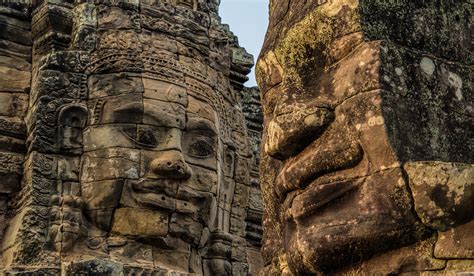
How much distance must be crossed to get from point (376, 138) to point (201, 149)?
7842 millimetres

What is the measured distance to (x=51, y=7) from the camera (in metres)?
12.4

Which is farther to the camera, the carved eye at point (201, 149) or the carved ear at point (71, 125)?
the carved eye at point (201, 149)

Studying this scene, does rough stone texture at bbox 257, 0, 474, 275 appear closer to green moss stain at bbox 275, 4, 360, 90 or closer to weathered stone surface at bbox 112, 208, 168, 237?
green moss stain at bbox 275, 4, 360, 90

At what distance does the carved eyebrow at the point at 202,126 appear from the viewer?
11977 millimetres

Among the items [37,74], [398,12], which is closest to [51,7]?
[37,74]

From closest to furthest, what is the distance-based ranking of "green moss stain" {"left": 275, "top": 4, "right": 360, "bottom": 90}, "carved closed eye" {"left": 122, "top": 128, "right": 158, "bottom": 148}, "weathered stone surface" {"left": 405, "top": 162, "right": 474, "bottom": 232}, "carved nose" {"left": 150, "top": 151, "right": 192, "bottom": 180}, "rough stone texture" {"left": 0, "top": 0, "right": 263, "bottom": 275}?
1. "weathered stone surface" {"left": 405, "top": 162, "right": 474, "bottom": 232}
2. "green moss stain" {"left": 275, "top": 4, "right": 360, "bottom": 90}
3. "rough stone texture" {"left": 0, "top": 0, "right": 263, "bottom": 275}
4. "carved nose" {"left": 150, "top": 151, "right": 192, "bottom": 180}
5. "carved closed eye" {"left": 122, "top": 128, "right": 158, "bottom": 148}

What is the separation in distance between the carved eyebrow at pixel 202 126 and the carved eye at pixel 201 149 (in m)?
0.15

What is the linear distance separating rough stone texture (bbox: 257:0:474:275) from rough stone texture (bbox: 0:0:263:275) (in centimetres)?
642

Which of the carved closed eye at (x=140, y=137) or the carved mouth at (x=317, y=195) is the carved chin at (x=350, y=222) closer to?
the carved mouth at (x=317, y=195)

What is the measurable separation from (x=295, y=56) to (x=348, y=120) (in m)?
0.62

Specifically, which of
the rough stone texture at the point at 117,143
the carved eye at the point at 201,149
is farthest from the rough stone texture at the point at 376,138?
the carved eye at the point at 201,149

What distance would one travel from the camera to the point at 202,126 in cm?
1209

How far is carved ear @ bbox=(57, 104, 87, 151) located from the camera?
11602 mm

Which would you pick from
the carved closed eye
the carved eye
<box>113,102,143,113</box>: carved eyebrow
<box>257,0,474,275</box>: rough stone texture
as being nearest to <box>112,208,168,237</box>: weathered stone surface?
the carved closed eye
